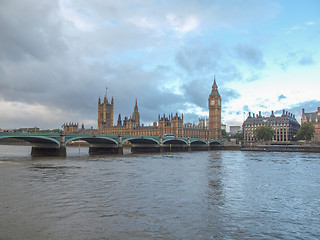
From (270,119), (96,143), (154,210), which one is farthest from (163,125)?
(154,210)

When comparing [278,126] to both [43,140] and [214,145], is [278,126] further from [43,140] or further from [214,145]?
[43,140]

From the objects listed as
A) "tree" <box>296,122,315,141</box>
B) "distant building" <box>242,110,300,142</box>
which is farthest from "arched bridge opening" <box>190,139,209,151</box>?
"distant building" <box>242,110,300,142</box>

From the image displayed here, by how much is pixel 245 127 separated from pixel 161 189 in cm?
12893

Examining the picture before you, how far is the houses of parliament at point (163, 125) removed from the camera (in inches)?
4798

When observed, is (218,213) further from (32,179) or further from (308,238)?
(32,179)

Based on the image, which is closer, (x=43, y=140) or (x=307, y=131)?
(x=43, y=140)

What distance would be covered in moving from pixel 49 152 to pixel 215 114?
10762 centimetres

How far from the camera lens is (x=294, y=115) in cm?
14550

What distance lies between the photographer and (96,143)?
5650 cm

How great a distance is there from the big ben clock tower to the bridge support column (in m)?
103

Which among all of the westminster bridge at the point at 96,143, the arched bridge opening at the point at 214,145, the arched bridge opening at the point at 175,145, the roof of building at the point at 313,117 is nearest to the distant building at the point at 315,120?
the roof of building at the point at 313,117

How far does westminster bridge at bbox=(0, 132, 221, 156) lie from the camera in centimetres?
4008

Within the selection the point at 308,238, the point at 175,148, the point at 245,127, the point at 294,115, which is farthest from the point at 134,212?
the point at 294,115

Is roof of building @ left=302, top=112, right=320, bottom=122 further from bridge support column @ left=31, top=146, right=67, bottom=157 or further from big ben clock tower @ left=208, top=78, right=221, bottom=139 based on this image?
bridge support column @ left=31, top=146, right=67, bottom=157
